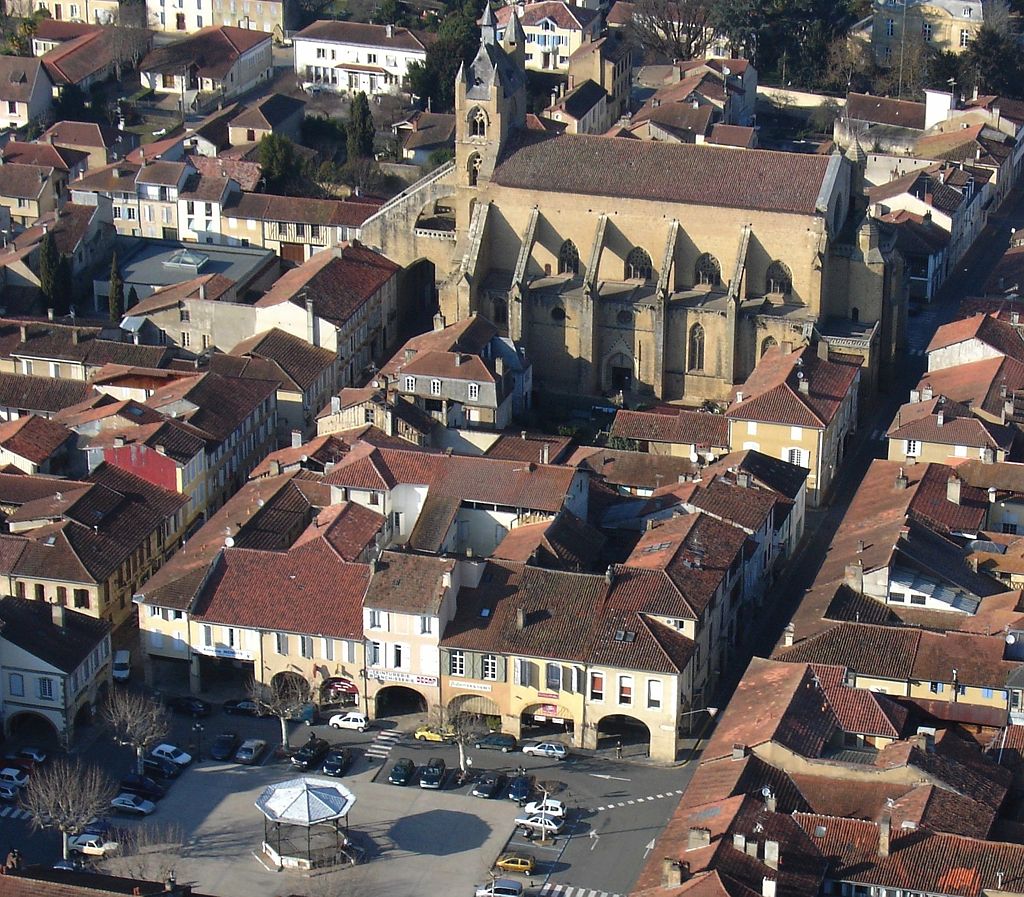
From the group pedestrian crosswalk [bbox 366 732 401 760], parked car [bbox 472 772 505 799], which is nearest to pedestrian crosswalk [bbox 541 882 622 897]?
parked car [bbox 472 772 505 799]

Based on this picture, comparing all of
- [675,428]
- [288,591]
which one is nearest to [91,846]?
[288,591]

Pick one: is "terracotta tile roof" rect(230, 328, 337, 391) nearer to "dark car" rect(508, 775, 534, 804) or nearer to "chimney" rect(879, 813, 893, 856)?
"dark car" rect(508, 775, 534, 804)

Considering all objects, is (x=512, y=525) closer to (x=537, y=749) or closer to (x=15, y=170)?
(x=537, y=749)

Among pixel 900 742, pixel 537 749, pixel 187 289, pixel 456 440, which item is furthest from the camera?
pixel 187 289

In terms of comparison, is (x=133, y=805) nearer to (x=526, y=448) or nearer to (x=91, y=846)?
(x=91, y=846)

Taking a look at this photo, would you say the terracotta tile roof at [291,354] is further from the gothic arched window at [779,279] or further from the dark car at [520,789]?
the dark car at [520,789]

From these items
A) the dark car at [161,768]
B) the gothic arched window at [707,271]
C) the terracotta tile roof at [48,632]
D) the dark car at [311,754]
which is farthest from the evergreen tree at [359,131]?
the dark car at [161,768]

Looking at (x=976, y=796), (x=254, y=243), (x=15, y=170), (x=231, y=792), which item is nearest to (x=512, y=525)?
(x=231, y=792)
